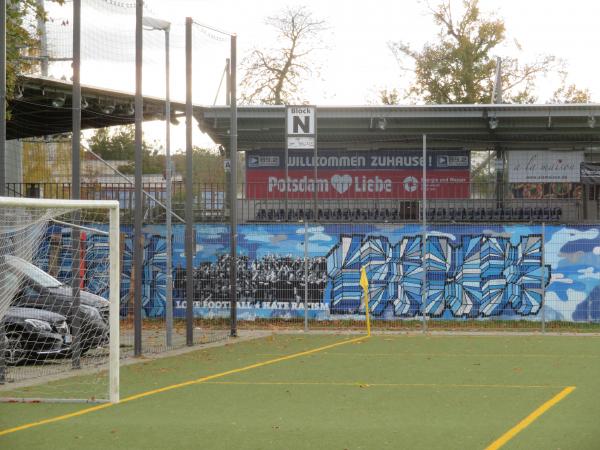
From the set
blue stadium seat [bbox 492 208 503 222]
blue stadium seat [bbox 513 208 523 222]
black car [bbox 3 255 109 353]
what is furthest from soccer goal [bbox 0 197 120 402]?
blue stadium seat [bbox 513 208 523 222]

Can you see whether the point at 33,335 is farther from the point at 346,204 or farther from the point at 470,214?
the point at 470,214

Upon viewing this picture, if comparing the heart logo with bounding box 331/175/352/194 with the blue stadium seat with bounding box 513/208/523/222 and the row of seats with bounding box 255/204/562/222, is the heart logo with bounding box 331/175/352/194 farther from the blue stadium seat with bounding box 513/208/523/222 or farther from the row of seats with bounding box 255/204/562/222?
the blue stadium seat with bounding box 513/208/523/222

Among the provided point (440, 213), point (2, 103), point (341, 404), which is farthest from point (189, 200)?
point (440, 213)

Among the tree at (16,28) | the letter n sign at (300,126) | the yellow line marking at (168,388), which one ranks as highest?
the tree at (16,28)

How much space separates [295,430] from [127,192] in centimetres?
1787

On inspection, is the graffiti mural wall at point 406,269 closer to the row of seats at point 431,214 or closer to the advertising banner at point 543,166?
the row of seats at point 431,214

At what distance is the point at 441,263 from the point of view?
23828 millimetres

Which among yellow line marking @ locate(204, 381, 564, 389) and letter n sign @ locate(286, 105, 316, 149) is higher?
letter n sign @ locate(286, 105, 316, 149)

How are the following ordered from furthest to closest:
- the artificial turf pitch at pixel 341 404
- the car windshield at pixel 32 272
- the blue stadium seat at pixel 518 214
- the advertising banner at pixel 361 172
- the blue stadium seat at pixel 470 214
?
the advertising banner at pixel 361 172, the blue stadium seat at pixel 470 214, the blue stadium seat at pixel 518 214, the car windshield at pixel 32 272, the artificial turf pitch at pixel 341 404

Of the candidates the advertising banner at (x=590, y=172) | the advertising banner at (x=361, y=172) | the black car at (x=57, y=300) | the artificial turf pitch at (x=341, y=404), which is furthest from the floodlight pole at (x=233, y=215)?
the advertising banner at (x=590, y=172)

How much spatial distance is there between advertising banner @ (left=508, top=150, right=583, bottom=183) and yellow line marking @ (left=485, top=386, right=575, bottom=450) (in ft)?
64.7

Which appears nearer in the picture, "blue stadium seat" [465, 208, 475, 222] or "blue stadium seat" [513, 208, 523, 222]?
"blue stadium seat" [513, 208, 523, 222]

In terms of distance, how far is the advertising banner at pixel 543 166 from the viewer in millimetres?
31609

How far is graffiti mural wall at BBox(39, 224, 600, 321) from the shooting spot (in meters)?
23.3
